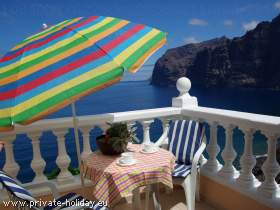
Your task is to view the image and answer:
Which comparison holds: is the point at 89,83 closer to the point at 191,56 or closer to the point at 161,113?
the point at 161,113

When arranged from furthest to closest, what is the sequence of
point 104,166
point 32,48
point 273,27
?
point 273,27
point 104,166
point 32,48

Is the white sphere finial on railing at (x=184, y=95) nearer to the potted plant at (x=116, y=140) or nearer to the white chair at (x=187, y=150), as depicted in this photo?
the white chair at (x=187, y=150)

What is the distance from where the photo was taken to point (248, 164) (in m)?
2.57

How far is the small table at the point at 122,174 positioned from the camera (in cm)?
195

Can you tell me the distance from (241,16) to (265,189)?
381 feet

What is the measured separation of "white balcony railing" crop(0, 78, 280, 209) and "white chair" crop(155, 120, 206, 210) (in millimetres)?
249

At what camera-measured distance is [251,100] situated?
62.0 metres

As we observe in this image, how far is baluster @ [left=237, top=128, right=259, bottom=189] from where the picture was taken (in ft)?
8.27

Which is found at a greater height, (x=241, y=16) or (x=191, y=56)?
(x=241, y=16)

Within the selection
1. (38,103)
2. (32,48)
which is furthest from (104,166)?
(32,48)

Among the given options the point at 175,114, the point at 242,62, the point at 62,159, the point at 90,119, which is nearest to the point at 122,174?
the point at 90,119

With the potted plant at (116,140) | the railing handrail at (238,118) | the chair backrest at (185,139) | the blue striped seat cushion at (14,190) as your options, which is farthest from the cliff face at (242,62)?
the blue striped seat cushion at (14,190)

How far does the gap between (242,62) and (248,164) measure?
264ft

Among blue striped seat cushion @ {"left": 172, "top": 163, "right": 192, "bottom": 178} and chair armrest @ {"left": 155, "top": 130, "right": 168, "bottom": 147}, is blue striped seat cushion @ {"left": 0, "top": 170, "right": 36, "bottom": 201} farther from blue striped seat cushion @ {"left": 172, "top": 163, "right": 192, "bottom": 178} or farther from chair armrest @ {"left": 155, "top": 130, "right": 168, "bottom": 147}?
chair armrest @ {"left": 155, "top": 130, "right": 168, "bottom": 147}
